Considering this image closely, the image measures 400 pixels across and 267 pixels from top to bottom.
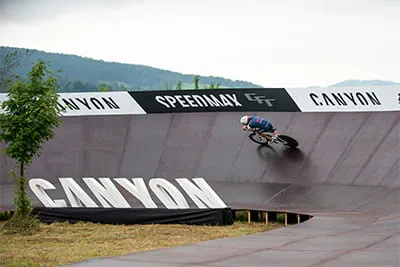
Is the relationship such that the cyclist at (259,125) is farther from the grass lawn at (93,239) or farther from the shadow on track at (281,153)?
the grass lawn at (93,239)

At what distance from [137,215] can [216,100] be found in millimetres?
9444

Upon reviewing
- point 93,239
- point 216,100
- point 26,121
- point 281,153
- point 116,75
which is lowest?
point 93,239

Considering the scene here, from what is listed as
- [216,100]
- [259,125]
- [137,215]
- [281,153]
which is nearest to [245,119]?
[259,125]

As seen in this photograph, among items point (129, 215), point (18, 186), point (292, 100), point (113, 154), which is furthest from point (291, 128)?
point (18, 186)

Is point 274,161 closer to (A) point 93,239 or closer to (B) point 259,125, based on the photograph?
(B) point 259,125

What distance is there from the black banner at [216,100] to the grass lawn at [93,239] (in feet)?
28.0

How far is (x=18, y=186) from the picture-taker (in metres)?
20.5

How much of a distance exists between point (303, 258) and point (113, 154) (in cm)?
1628

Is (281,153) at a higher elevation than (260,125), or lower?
lower

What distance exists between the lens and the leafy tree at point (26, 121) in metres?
19.9

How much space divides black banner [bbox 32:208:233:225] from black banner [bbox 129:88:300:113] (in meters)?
9.01

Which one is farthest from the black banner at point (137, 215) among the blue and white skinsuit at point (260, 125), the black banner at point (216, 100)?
the black banner at point (216, 100)

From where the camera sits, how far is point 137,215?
20.0 metres

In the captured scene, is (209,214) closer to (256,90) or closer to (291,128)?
(291,128)
